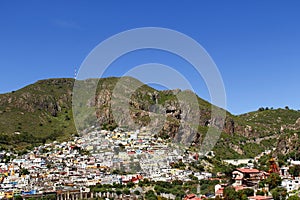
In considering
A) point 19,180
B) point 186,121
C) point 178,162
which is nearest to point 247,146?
point 186,121

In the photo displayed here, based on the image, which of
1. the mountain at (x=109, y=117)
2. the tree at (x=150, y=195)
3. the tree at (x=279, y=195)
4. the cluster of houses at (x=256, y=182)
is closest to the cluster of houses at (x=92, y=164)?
the mountain at (x=109, y=117)

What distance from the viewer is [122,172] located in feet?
91.6

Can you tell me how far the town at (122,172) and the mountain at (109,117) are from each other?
2159mm

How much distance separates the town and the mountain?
2.16 metres

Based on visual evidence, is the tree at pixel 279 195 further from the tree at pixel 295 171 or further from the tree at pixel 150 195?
the tree at pixel 150 195

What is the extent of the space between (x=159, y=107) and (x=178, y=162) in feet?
46.4

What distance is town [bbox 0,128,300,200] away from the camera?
18359 millimetres

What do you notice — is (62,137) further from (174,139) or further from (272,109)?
(272,109)

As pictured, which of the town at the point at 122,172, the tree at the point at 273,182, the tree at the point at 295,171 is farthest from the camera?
the tree at the point at 295,171

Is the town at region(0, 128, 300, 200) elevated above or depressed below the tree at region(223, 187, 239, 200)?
above

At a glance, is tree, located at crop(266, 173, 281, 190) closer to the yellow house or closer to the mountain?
the yellow house

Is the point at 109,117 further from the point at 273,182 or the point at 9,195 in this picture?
the point at 273,182

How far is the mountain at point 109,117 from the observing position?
38250mm

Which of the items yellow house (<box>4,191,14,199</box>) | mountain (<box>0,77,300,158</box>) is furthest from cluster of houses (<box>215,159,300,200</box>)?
mountain (<box>0,77,300,158</box>)
